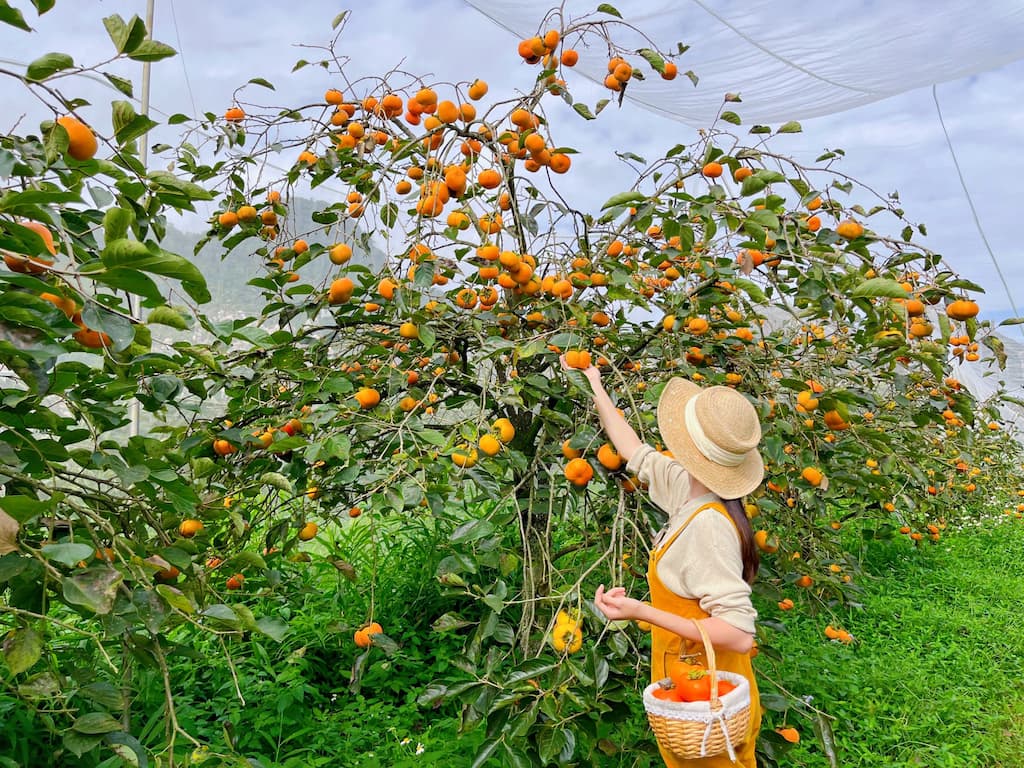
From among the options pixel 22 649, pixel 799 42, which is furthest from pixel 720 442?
pixel 799 42

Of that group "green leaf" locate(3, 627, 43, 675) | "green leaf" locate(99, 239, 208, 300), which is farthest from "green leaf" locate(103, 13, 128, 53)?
"green leaf" locate(3, 627, 43, 675)

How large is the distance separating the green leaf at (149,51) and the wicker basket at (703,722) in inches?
37.6

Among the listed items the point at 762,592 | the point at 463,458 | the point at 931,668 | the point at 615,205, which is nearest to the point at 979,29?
the point at 931,668

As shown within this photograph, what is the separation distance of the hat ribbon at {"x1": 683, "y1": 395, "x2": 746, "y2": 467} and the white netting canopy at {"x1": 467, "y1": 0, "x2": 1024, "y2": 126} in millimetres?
2485

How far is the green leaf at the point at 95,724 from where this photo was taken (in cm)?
96

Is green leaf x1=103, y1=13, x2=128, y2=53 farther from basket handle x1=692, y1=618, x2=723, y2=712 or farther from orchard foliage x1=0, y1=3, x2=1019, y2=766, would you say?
basket handle x1=692, y1=618, x2=723, y2=712

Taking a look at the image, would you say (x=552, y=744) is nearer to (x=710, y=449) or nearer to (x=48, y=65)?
(x=710, y=449)

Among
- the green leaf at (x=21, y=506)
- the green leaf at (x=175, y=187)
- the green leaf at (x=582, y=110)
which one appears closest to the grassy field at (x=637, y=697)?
the green leaf at (x=21, y=506)

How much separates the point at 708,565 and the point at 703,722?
212mm

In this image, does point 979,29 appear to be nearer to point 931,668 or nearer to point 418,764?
point 931,668

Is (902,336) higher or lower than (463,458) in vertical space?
higher

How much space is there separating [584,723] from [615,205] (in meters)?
0.91

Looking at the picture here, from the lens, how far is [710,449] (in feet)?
3.86

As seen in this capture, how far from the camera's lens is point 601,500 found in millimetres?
1780
